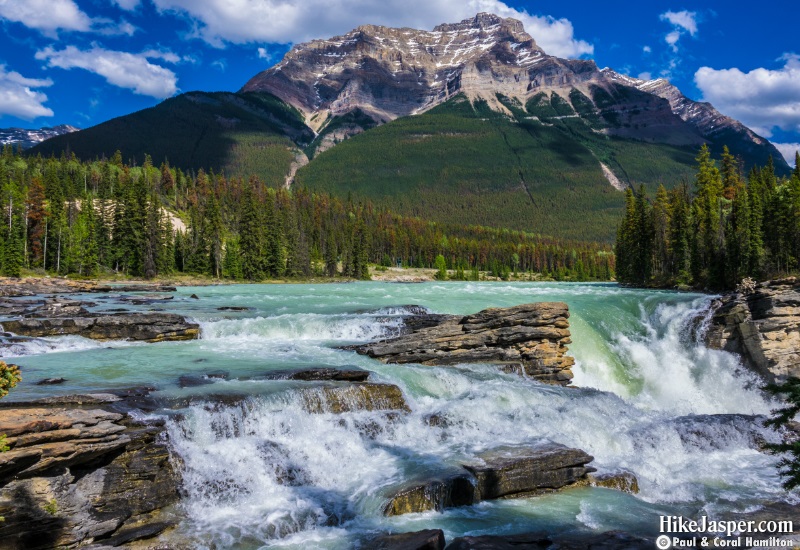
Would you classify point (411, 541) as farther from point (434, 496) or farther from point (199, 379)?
point (199, 379)

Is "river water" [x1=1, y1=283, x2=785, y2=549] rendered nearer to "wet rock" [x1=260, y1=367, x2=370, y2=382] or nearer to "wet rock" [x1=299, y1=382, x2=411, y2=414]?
A: "wet rock" [x1=299, y1=382, x2=411, y2=414]

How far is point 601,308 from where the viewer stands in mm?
41375

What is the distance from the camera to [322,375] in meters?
20.5

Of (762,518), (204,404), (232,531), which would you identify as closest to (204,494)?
(232,531)

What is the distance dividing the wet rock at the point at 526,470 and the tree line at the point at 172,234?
8866cm

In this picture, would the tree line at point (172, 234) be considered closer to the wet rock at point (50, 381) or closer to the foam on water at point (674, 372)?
the wet rock at point (50, 381)

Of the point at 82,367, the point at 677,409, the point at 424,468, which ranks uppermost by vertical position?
the point at 82,367

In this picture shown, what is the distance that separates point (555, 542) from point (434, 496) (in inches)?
137

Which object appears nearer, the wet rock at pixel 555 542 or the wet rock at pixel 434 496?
the wet rock at pixel 555 542

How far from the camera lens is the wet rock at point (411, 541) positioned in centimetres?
1020

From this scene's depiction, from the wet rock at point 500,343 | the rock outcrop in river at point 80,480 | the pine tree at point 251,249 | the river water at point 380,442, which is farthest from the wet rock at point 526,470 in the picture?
the pine tree at point 251,249

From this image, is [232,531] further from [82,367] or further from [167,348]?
[167,348]

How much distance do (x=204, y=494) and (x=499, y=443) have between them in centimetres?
930

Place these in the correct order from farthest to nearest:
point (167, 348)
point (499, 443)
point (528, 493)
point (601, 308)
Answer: point (601, 308), point (167, 348), point (499, 443), point (528, 493)
